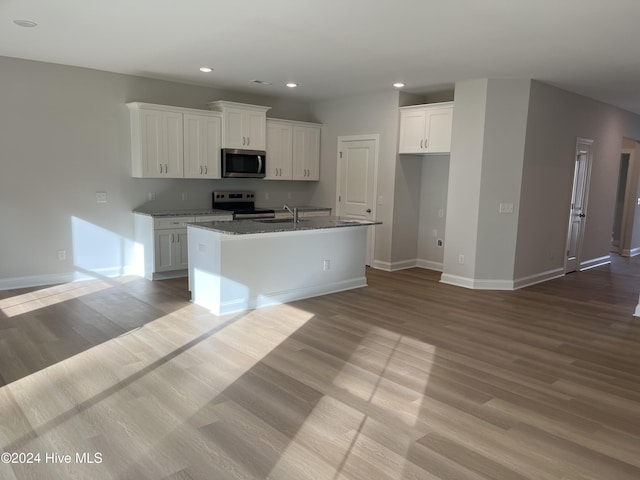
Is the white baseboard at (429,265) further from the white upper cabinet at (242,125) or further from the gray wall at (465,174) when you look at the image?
the white upper cabinet at (242,125)

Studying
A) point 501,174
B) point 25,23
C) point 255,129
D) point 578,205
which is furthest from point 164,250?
point 578,205

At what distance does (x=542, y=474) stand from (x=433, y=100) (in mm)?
5804

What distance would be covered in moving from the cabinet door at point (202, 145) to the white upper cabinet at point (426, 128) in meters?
2.70

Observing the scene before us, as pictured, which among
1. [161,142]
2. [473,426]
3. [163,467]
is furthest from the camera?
[161,142]

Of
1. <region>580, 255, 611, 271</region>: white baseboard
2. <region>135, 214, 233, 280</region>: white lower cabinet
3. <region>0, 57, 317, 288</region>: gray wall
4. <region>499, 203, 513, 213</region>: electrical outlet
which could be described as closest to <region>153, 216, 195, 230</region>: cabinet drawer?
<region>135, 214, 233, 280</region>: white lower cabinet

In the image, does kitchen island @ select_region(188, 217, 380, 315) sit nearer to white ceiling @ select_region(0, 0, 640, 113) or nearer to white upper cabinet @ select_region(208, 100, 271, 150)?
white ceiling @ select_region(0, 0, 640, 113)

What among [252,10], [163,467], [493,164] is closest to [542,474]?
[163,467]

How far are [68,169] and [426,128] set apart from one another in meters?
4.77

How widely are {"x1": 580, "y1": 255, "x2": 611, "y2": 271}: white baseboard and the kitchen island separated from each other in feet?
14.1

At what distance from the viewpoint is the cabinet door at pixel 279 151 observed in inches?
291

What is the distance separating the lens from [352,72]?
5.61 meters

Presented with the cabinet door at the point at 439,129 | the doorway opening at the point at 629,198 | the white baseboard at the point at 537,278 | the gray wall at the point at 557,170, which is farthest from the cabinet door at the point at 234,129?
the doorway opening at the point at 629,198

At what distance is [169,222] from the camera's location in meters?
6.09

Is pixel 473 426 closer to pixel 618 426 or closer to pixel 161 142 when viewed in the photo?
pixel 618 426
